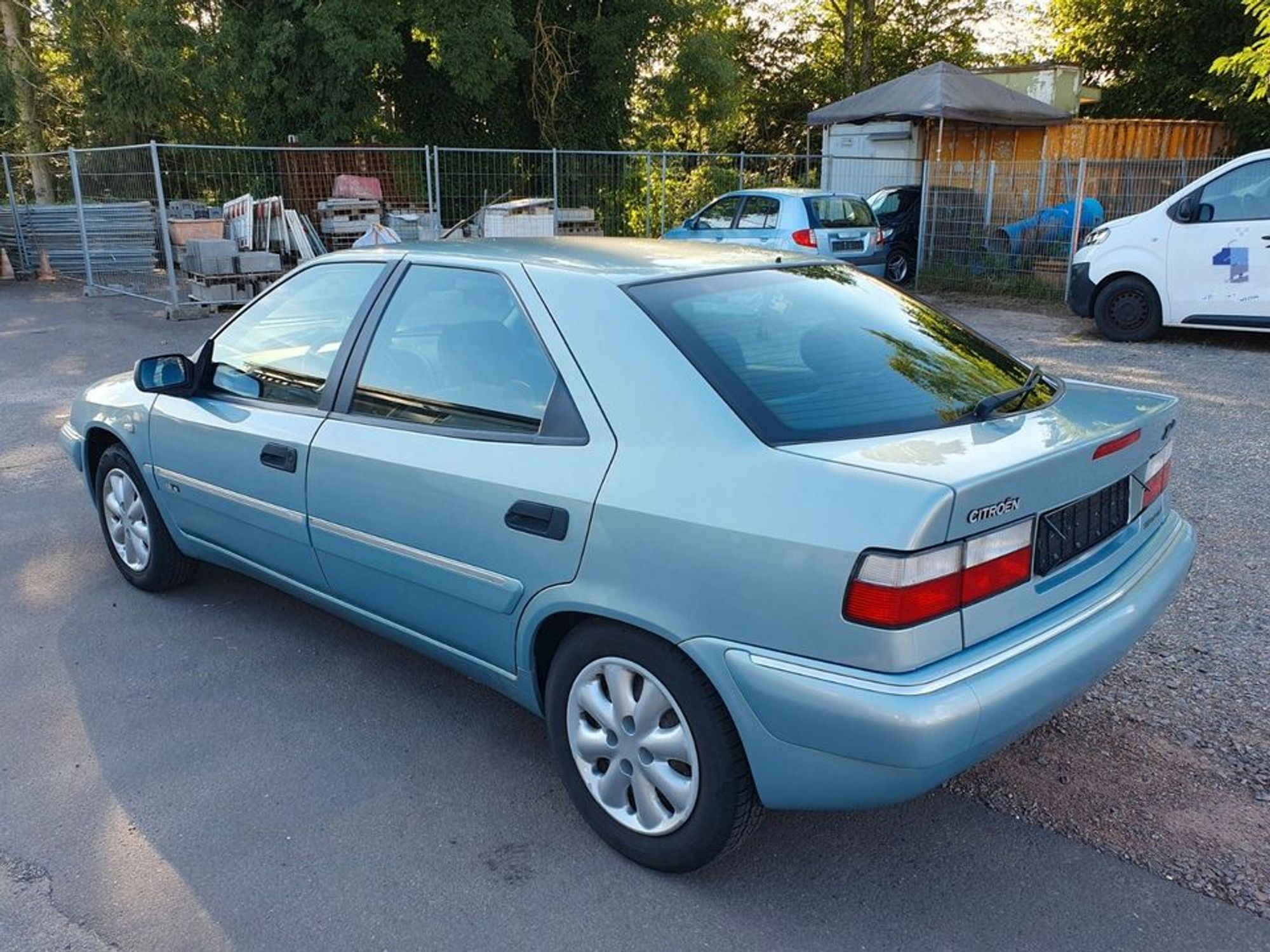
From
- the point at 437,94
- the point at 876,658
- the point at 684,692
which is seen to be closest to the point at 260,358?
the point at 684,692

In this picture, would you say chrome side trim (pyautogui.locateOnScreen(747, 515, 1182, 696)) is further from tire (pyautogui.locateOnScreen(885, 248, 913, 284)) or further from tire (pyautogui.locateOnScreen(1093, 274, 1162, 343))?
tire (pyautogui.locateOnScreen(885, 248, 913, 284))

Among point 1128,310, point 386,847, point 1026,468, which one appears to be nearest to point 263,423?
point 386,847

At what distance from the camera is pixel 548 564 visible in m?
2.73

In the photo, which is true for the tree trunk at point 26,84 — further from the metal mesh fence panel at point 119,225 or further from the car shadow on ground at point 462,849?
the car shadow on ground at point 462,849

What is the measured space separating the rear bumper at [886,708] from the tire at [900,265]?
14.6 meters

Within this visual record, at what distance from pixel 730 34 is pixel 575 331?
20.6 metres

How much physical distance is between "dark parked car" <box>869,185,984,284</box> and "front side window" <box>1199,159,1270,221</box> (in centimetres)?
531

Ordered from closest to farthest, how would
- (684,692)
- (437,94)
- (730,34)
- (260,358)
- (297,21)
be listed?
1. (684,692)
2. (260,358)
3. (297,21)
4. (437,94)
5. (730,34)

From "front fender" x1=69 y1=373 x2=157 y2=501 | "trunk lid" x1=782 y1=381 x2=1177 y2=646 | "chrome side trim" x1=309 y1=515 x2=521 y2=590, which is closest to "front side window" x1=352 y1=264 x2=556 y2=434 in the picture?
"chrome side trim" x1=309 y1=515 x2=521 y2=590

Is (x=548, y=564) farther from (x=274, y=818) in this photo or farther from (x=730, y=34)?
(x=730, y=34)

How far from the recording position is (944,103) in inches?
690

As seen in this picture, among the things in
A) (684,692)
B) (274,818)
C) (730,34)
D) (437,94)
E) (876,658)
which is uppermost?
(730,34)

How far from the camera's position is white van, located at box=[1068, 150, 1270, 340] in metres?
9.66

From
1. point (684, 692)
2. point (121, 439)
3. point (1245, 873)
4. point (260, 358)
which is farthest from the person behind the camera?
point (121, 439)
